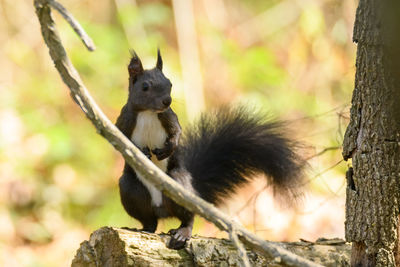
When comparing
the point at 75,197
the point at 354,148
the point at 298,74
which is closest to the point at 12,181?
the point at 75,197

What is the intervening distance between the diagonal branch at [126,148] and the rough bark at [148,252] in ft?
2.00

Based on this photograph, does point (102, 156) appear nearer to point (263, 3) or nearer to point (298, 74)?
point (298, 74)

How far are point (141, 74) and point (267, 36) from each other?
14.1 feet

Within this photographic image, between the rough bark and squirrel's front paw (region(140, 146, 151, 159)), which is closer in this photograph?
the rough bark

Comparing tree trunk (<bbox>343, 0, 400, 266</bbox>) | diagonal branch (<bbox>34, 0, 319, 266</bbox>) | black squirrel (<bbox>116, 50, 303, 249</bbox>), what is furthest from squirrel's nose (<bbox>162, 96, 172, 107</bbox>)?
diagonal branch (<bbox>34, 0, 319, 266</bbox>)

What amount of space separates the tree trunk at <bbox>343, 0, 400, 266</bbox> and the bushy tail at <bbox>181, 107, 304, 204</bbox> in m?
0.55

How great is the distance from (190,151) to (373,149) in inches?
41.1

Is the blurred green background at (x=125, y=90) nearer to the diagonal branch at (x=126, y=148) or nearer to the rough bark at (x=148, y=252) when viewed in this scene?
the rough bark at (x=148, y=252)

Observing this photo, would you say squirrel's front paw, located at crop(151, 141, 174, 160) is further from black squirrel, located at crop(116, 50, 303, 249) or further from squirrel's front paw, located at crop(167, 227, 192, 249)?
squirrel's front paw, located at crop(167, 227, 192, 249)

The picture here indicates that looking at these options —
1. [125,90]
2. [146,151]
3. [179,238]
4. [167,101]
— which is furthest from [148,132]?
[125,90]

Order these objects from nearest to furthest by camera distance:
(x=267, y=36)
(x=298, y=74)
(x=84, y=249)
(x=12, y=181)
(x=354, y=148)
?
1. (x=354, y=148)
2. (x=84, y=249)
3. (x=12, y=181)
4. (x=298, y=74)
5. (x=267, y=36)

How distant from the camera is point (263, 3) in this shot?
702 centimetres

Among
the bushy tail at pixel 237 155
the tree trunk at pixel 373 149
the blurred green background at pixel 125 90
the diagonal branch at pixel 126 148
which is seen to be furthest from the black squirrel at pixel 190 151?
the blurred green background at pixel 125 90

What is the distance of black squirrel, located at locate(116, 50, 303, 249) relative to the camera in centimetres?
251
